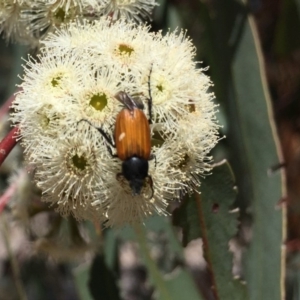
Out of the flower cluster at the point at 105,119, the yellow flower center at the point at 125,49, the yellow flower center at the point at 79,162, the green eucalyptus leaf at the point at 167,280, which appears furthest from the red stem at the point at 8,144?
the green eucalyptus leaf at the point at 167,280

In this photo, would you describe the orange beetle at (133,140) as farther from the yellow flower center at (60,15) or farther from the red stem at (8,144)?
the yellow flower center at (60,15)

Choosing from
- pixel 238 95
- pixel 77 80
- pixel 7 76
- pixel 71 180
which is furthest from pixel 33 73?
pixel 7 76

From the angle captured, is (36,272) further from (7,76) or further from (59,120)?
(59,120)

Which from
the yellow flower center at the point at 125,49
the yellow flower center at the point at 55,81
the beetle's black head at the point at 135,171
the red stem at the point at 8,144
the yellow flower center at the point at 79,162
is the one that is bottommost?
the beetle's black head at the point at 135,171

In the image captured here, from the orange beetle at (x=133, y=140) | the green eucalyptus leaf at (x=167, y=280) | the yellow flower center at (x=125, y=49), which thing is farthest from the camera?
the green eucalyptus leaf at (x=167, y=280)

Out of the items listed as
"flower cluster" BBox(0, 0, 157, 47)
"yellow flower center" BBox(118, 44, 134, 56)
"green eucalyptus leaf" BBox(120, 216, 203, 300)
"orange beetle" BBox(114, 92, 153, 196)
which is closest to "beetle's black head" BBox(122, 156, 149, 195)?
"orange beetle" BBox(114, 92, 153, 196)

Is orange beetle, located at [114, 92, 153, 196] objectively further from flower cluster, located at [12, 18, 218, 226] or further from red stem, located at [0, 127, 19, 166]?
red stem, located at [0, 127, 19, 166]
